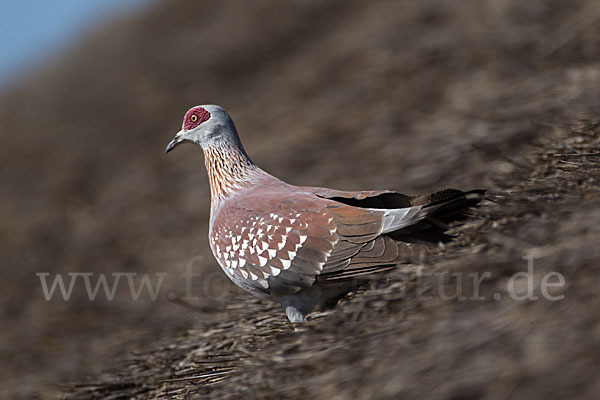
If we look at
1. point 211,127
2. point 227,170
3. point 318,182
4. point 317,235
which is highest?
point 318,182

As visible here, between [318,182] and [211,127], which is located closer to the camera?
[211,127]

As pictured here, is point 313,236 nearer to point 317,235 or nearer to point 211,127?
point 317,235

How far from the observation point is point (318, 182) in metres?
7.66

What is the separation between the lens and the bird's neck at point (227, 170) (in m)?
4.91

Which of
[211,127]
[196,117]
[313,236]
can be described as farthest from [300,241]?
[196,117]

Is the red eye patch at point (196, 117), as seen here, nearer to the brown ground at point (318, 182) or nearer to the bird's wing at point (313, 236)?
the bird's wing at point (313, 236)

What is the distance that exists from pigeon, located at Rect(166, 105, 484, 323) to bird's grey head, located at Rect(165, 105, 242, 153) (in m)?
0.56

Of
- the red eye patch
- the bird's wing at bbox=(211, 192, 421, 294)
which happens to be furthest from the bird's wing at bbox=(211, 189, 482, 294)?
the red eye patch

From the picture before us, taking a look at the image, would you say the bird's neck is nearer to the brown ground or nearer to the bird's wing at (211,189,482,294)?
the bird's wing at (211,189,482,294)

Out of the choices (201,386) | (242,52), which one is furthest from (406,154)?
(242,52)

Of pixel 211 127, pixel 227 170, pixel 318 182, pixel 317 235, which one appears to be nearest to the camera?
pixel 317 235

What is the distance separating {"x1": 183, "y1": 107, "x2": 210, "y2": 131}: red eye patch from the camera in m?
5.12

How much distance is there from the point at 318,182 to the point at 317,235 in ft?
11.9

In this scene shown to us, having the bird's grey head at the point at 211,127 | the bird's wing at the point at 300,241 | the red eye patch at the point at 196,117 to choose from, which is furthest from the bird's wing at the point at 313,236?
the red eye patch at the point at 196,117
